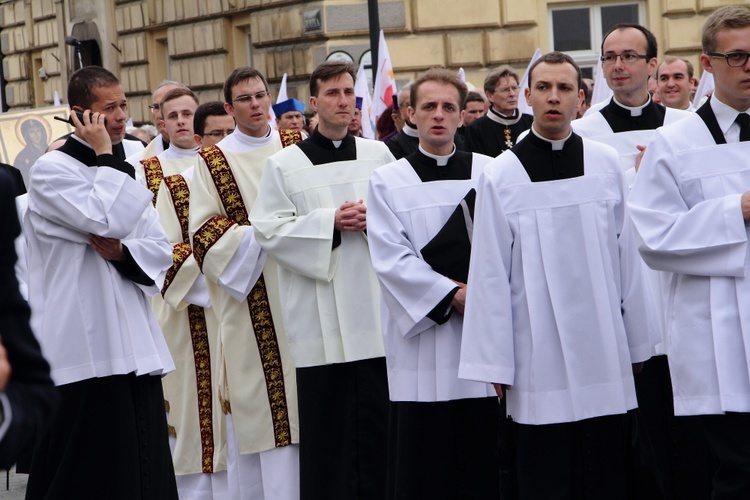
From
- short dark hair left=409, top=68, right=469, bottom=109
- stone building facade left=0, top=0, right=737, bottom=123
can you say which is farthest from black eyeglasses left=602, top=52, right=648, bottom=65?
stone building facade left=0, top=0, right=737, bottom=123

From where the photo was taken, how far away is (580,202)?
5.71m

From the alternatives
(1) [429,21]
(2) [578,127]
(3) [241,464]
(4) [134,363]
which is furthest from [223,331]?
(1) [429,21]

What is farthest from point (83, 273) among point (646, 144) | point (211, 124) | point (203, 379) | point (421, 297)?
point (646, 144)

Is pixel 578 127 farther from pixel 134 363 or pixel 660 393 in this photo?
pixel 134 363

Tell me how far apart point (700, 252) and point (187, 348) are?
4.01 meters

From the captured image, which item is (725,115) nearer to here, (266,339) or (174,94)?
(266,339)

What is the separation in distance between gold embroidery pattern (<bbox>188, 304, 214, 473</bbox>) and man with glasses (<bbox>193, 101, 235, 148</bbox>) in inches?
41.7

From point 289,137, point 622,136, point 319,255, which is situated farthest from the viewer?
point 289,137

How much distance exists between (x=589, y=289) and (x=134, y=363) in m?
2.05

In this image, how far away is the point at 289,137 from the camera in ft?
26.2

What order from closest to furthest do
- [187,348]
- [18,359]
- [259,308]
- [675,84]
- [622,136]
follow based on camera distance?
1. [18,359]
2. [622,136]
3. [259,308]
4. [187,348]
5. [675,84]

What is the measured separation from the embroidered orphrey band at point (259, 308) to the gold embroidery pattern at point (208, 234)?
11cm

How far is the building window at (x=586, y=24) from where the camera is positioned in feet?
61.2

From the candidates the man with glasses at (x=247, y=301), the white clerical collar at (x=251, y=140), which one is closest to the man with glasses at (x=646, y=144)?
the white clerical collar at (x=251, y=140)
